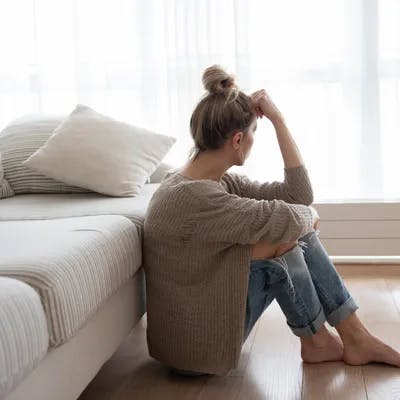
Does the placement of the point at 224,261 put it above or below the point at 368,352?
above

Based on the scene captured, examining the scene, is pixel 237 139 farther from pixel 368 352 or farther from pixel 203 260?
pixel 368 352

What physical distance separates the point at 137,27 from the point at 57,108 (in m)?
0.55

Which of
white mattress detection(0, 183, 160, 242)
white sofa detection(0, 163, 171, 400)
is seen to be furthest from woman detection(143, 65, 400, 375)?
white mattress detection(0, 183, 160, 242)

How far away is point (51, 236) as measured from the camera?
212 cm

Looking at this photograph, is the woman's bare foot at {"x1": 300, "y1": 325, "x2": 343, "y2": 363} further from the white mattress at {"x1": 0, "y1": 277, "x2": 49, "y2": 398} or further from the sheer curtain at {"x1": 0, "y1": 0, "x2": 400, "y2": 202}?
the sheer curtain at {"x1": 0, "y1": 0, "x2": 400, "y2": 202}

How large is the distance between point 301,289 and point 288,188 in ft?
1.10

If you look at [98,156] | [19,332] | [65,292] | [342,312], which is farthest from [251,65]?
[19,332]

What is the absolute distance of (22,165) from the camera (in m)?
3.11

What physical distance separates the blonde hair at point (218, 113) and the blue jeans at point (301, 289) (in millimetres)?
365

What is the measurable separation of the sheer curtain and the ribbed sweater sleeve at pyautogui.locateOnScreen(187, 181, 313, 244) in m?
1.64

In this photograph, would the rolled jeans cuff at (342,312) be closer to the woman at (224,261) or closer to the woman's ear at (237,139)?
the woman at (224,261)

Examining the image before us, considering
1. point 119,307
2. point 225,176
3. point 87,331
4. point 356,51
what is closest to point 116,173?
point 225,176

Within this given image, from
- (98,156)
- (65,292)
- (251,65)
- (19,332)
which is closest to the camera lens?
(19,332)

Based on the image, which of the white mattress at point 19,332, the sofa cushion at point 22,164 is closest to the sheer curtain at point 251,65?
the sofa cushion at point 22,164
